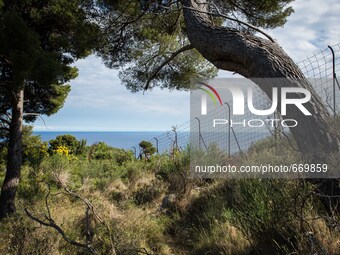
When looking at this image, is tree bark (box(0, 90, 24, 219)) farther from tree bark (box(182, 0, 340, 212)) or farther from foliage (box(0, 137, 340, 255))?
tree bark (box(182, 0, 340, 212))

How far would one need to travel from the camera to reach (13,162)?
6.98 meters

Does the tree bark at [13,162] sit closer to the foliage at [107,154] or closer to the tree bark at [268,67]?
the tree bark at [268,67]

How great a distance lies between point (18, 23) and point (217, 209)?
4.41 metres

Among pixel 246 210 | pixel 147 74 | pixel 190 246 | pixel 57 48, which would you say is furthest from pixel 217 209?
pixel 57 48

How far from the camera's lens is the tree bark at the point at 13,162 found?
6.80 m

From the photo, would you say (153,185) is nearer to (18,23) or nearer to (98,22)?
(98,22)

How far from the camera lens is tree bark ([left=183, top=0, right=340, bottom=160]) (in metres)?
3.24

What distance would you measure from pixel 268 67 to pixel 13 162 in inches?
220

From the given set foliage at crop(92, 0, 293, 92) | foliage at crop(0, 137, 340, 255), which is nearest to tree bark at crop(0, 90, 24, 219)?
foliage at crop(0, 137, 340, 255)

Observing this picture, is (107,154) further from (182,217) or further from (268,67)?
(268,67)

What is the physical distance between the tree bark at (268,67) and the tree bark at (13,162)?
4356 mm

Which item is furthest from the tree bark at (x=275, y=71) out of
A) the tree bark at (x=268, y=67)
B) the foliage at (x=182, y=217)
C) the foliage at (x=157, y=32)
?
the foliage at (x=157, y=32)

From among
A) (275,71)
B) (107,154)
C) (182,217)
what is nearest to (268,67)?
(275,71)

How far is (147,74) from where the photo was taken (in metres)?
8.24
